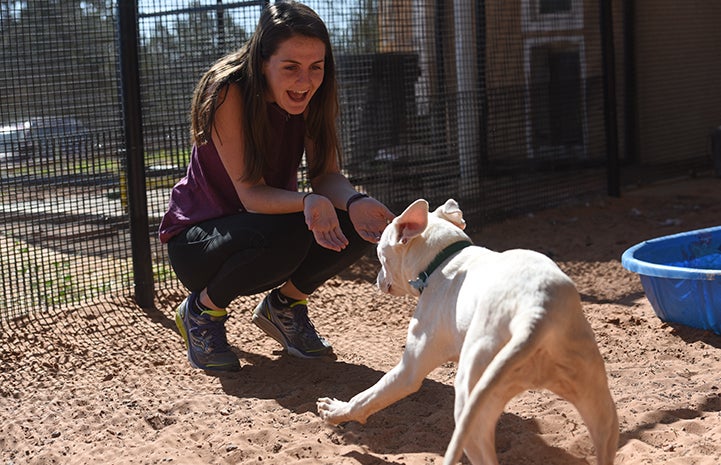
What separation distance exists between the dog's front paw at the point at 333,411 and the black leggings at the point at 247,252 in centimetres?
81

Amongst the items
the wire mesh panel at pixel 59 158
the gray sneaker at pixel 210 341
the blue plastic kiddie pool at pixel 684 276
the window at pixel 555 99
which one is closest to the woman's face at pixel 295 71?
→ the gray sneaker at pixel 210 341

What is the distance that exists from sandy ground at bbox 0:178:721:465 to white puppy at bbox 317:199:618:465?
496 millimetres

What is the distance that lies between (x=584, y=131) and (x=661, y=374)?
215 inches

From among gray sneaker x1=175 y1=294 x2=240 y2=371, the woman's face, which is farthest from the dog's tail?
gray sneaker x1=175 y1=294 x2=240 y2=371

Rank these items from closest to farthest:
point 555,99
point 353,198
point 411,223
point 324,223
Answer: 1. point 411,223
2. point 324,223
3. point 353,198
4. point 555,99

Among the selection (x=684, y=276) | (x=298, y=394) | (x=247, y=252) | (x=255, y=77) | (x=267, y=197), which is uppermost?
(x=255, y=77)

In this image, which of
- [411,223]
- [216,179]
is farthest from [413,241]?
[216,179]

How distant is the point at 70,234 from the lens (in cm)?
552

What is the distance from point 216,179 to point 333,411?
142 cm

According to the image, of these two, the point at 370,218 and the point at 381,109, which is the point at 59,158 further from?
the point at 381,109

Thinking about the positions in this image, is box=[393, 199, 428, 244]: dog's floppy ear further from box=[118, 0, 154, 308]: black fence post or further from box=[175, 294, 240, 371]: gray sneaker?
box=[118, 0, 154, 308]: black fence post

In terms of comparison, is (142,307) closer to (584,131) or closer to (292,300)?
(292,300)

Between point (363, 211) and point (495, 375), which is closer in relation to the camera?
point (495, 375)

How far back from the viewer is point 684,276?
4387 mm
